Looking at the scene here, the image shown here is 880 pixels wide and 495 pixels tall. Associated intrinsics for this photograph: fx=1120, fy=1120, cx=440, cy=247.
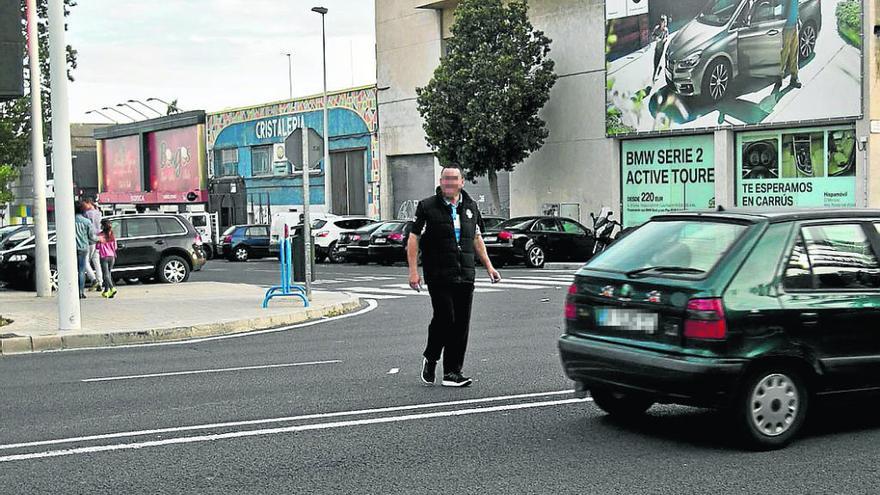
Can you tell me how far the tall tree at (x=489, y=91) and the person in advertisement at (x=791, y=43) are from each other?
8.53 meters

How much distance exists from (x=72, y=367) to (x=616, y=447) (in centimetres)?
670

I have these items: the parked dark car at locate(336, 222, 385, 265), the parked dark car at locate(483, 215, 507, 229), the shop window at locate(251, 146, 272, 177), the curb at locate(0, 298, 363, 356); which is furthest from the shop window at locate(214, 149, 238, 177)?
the curb at locate(0, 298, 363, 356)

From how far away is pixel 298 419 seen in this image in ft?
26.3

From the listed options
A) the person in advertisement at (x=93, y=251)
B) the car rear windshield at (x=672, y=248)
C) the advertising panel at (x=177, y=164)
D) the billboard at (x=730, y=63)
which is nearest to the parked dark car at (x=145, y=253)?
the person in advertisement at (x=93, y=251)

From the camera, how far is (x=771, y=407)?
679 centimetres

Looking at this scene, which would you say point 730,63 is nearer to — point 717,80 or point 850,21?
point 717,80

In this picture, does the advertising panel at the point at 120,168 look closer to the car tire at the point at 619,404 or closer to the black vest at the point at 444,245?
the black vest at the point at 444,245

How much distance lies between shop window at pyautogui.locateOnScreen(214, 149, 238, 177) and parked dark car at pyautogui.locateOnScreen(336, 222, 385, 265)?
76.5 ft

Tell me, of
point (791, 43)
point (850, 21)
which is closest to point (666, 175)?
point (791, 43)

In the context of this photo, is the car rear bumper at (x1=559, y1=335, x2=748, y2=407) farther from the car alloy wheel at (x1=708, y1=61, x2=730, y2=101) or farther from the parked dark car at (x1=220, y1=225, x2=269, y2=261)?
the parked dark car at (x1=220, y1=225, x2=269, y2=261)

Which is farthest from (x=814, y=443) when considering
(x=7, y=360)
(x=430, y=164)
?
(x=430, y=164)

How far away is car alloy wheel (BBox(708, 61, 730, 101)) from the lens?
32875 millimetres

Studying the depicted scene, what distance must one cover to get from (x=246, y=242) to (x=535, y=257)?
1551 centimetres

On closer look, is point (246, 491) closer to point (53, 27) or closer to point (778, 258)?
point (778, 258)
